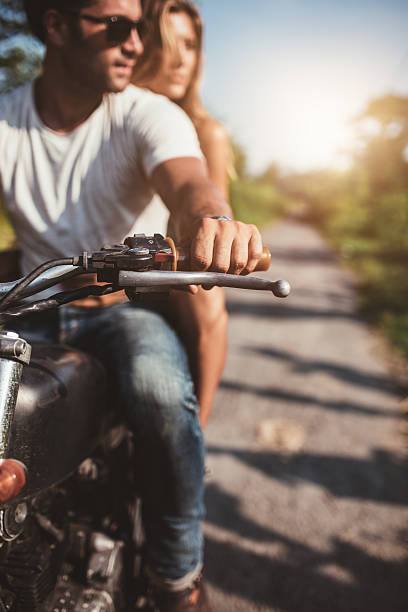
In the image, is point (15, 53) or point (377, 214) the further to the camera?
point (377, 214)

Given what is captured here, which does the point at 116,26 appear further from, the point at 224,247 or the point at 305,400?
the point at 305,400

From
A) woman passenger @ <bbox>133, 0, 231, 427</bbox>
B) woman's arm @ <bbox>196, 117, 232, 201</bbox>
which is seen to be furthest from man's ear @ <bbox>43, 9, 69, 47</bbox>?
woman's arm @ <bbox>196, 117, 232, 201</bbox>

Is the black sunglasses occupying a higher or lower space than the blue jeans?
higher

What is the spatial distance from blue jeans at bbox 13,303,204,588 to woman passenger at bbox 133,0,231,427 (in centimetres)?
32

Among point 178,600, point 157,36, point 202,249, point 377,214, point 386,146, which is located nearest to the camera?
point 202,249

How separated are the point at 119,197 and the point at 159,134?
31 centimetres

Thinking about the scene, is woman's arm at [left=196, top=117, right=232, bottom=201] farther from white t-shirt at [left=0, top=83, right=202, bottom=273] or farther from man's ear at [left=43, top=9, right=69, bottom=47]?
man's ear at [left=43, top=9, right=69, bottom=47]

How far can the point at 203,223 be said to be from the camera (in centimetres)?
103

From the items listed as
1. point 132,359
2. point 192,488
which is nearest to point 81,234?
point 132,359

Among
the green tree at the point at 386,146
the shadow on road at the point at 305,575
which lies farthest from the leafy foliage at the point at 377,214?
the shadow on road at the point at 305,575

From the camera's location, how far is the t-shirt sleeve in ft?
5.28

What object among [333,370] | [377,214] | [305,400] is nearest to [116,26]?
[305,400]

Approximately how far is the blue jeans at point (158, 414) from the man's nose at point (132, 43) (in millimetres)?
1020

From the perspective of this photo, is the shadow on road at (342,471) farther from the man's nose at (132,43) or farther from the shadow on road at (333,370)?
the man's nose at (132,43)
